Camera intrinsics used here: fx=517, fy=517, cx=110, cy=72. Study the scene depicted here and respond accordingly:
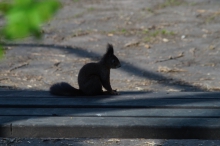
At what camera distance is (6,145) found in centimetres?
358

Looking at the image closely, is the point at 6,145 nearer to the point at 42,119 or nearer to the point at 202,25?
the point at 42,119

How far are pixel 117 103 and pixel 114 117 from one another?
321 mm

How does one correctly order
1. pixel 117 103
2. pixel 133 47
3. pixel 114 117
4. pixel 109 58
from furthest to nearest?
pixel 133 47 → pixel 109 58 → pixel 117 103 → pixel 114 117

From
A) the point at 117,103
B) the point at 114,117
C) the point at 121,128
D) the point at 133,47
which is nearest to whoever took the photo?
the point at 121,128

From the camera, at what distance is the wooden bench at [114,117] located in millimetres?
2359

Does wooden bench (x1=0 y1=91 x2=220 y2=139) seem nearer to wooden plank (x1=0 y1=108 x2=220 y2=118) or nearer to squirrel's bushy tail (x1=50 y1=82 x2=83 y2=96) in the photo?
wooden plank (x1=0 y1=108 x2=220 y2=118)

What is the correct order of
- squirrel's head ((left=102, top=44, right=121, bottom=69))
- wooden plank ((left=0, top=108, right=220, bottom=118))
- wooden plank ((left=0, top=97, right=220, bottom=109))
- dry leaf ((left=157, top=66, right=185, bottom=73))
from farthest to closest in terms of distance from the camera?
dry leaf ((left=157, top=66, right=185, bottom=73)) < squirrel's head ((left=102, top=44, right=121, bottom=69)) < wooden plank ((left=0, top=97, right=220, bottom=109)) < wooden plank ((left=0, top=108, right=220, bottom=118))

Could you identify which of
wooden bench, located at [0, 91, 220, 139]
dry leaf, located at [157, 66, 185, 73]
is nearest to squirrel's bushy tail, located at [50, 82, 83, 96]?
wooden bench, located at [0, 91, 220, 139]

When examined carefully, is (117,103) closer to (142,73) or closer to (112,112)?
(112,112)

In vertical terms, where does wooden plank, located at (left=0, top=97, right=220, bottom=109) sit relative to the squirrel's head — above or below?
below

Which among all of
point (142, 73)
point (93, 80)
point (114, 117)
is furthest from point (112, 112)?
point (142, 73)

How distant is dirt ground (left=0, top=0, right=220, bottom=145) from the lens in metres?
5.52

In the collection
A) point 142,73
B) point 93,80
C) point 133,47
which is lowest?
point 142,73

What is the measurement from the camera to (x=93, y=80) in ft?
13.2
